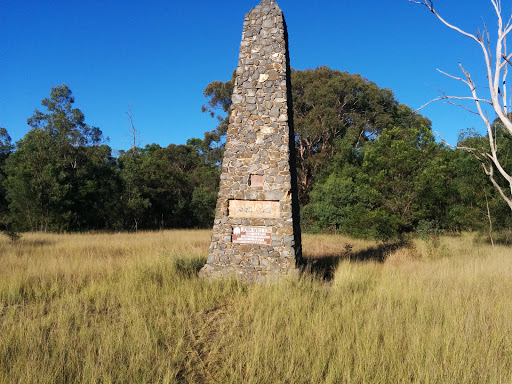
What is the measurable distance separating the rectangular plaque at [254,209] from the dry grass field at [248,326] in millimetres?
1437

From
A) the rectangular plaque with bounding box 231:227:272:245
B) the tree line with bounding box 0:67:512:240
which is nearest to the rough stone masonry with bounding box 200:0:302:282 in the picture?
the rectangular plaque with bounding box 231:227:272:245

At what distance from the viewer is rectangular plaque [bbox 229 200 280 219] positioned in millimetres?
7426

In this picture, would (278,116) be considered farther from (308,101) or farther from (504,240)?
(308,101)

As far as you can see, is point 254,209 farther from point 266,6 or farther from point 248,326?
point 266,6

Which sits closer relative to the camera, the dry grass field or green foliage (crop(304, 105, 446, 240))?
the dry grass field

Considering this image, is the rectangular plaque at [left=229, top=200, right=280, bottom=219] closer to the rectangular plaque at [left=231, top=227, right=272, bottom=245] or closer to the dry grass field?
the rectangular plaque at [left=231, top=227, right=272, bottom=245]

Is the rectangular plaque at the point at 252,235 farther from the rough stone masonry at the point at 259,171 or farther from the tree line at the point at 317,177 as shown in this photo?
the tree line at the point at 317,177

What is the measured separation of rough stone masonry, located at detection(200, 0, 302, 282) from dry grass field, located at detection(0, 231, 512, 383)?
0.63m

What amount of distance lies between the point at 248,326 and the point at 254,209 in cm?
309

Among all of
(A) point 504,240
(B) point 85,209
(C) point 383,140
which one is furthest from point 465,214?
(B) point 85,209

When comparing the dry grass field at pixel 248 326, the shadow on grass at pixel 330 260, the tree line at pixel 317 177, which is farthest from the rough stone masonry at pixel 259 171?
the tree line at pixel 317 177

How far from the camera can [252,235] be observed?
Answer: 7.43 meters

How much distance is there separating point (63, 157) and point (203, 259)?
57.5ft

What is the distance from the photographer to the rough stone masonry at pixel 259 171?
733 cm
